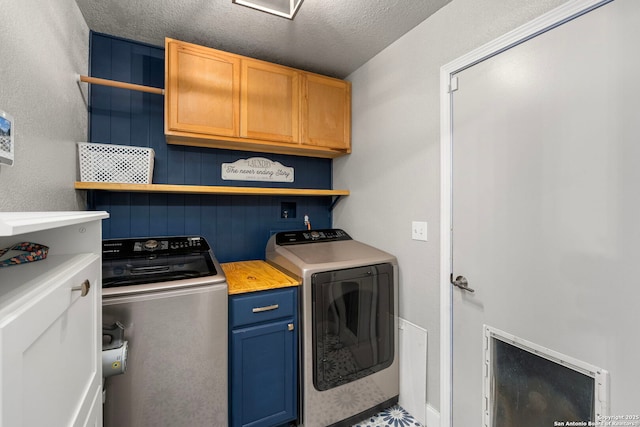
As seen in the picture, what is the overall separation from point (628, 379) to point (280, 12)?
6.21ft

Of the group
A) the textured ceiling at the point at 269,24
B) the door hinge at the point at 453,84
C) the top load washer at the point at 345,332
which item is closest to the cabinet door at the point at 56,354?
the top load washer at the point at 345,332

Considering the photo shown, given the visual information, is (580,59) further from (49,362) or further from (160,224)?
(160,224)

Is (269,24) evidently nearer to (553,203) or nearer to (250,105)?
(250,105)

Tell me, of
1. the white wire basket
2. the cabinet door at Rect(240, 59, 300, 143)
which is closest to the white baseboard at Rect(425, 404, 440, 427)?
the cabinet door at Rect(240, 59, 300, 143)

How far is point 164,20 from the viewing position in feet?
5.68

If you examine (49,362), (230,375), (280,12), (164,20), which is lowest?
(230,375)

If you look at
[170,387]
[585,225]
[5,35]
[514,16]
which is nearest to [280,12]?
[5,35]

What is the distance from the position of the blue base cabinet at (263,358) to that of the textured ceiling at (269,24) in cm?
164

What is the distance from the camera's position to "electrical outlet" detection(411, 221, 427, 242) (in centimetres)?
175

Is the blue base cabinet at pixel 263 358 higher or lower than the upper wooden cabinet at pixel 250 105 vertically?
lower

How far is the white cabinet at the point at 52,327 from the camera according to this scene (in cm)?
42

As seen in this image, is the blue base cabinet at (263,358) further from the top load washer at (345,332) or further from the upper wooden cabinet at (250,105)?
the upper wooden cabinet at (250,105)

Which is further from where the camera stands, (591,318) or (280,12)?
(280,12)

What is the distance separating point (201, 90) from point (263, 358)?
1699 millimetres
